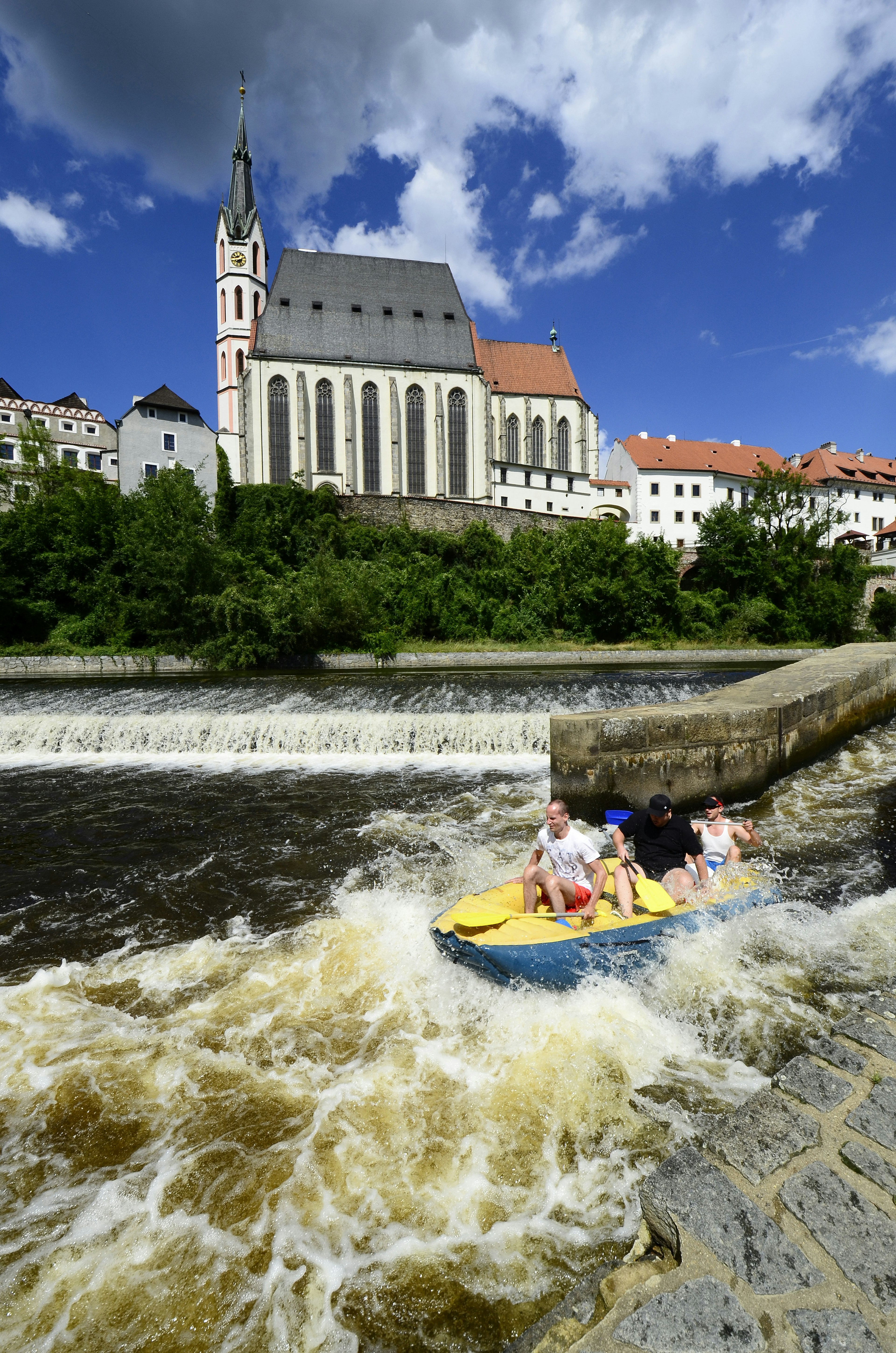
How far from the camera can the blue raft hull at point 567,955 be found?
15.6ft

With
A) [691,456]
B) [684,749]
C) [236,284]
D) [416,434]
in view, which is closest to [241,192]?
[236,284]

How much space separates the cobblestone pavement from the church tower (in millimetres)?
61326

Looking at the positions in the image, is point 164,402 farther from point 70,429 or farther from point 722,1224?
point 722,1224

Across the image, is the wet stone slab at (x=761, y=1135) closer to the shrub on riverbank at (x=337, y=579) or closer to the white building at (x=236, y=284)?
the shrub on riverbank at (x=337, y=579)

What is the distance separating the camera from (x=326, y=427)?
54.5 meters

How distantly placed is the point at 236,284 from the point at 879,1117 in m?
70.2

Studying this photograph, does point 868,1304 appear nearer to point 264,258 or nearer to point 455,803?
point 455,803

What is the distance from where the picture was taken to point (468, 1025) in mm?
4742

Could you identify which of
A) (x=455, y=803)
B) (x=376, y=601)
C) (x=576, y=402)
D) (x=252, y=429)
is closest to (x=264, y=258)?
(x=252, y=429)

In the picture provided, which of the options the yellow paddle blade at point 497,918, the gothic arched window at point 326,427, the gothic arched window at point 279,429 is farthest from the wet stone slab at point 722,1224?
the gothic arched window at point 326,427

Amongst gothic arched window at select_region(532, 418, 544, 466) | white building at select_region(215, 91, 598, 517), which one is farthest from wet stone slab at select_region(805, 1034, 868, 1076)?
gothic arched window at select_region(532, 418, 544, 466)

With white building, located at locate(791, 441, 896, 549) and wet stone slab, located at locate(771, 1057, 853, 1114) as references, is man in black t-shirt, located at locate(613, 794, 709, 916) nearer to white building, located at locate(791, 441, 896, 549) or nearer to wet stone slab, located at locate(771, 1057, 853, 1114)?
wet stone slab, located at locate(771, 1057, 853, 1114)

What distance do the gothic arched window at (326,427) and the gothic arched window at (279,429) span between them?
2.44 metres

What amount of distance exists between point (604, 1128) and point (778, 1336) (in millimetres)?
1799
